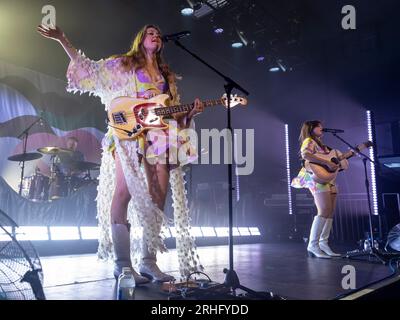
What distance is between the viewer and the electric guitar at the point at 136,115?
8.08 feet

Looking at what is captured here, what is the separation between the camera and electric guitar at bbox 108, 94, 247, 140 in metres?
2.46

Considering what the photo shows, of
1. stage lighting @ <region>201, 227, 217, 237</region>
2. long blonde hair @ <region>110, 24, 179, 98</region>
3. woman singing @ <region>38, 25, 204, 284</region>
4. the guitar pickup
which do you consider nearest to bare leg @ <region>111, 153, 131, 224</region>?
woman singing @ <region>38, 25, 204, 284</region>

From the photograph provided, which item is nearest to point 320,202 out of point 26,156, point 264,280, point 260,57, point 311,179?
point 311,179

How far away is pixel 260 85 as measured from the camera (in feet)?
35.1

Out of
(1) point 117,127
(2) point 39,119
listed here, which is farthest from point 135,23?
(1) point 117,127

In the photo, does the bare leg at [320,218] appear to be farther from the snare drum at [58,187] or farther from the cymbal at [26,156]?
the cymbal at [26,156]

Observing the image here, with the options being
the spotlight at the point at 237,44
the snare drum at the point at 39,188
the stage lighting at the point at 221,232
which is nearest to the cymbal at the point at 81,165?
the snare drum at the point at 39,188

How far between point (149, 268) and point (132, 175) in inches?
26.3

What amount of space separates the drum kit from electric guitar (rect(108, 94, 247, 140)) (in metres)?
4.20

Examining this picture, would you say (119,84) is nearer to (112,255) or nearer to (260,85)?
(112,255)

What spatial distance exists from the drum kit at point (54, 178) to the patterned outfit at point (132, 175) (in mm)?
3933

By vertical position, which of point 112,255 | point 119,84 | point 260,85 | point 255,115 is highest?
point 260,85

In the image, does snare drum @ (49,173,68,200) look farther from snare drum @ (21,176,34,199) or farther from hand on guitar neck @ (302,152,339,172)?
hand on guitar neck @ (302,152,339,172)
